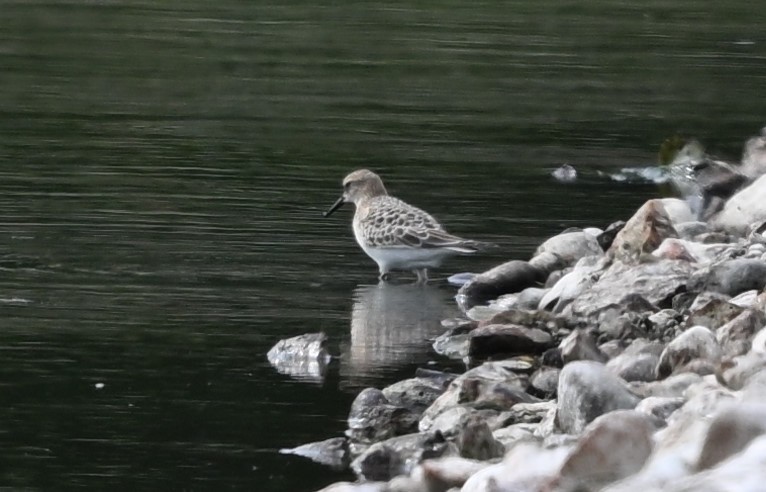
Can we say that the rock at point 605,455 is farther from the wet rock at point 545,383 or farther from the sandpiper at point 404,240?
the sandpiper at point 404,240

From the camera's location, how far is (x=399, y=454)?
708 cm

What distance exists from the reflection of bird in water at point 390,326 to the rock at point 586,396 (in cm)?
189

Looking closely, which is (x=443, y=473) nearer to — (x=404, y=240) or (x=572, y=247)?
(x=404, y=240)

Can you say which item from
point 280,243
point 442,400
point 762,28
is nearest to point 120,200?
point 280,243

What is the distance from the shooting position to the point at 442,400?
7.77 meters

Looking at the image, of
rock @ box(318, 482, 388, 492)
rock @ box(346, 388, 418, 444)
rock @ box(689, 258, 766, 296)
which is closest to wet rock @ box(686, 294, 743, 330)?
rock @ box(689, 258, 766, 296)

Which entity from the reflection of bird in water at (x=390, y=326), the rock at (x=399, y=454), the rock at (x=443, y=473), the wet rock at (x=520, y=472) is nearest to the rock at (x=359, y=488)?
the rock at (x=443, y=473)

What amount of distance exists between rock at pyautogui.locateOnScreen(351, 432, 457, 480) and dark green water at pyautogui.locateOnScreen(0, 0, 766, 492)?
0.16 metres

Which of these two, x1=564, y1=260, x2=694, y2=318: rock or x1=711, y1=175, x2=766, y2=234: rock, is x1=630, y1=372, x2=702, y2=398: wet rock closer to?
x1=564, y1=260, x2=694, y2=318: rock

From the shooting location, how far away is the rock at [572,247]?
10.8m

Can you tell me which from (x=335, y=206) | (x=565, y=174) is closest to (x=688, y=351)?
(x=335, y=206)

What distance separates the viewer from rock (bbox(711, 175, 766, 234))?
428 inches

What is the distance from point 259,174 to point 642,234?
4457 mm

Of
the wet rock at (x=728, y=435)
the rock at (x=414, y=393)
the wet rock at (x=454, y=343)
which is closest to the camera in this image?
the wet rock at (x=728, y=435)
